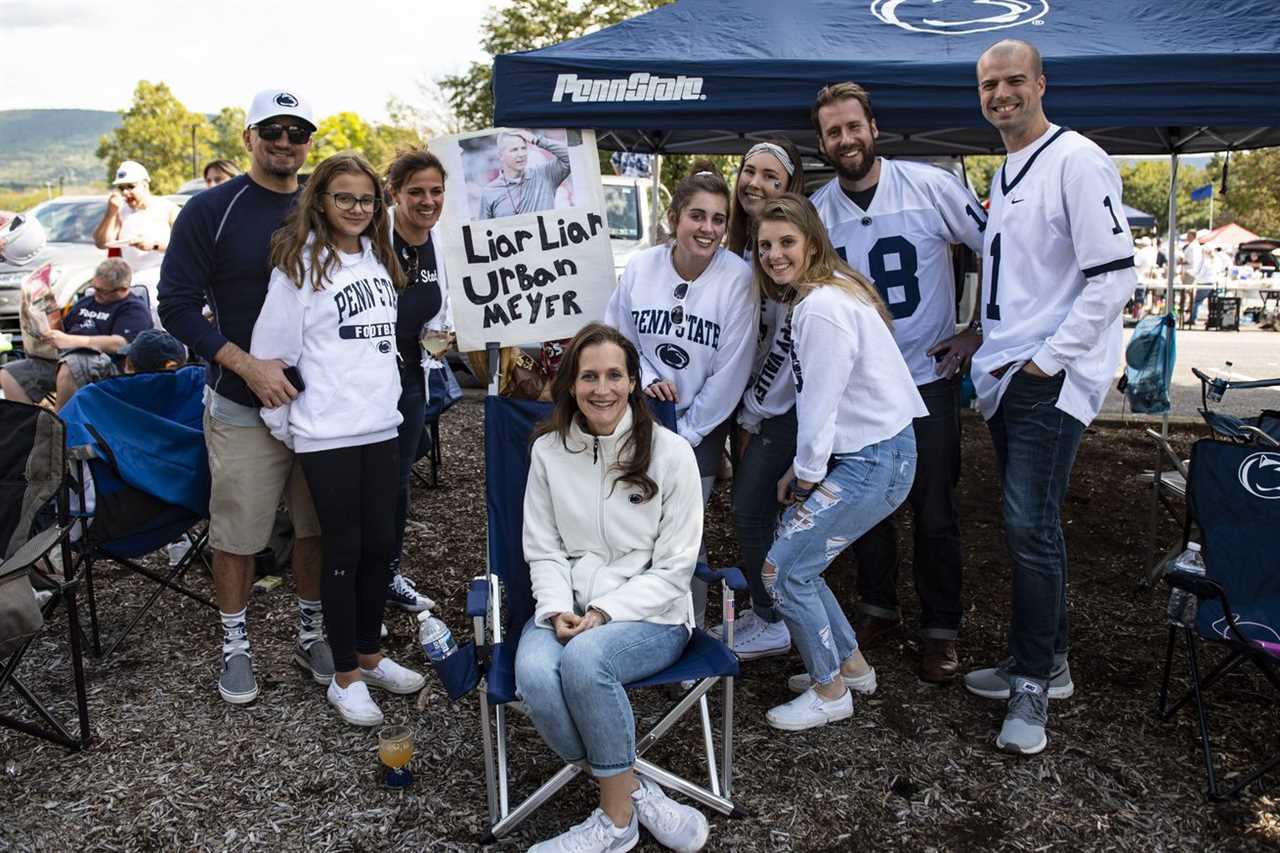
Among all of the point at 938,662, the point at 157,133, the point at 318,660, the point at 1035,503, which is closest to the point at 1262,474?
the point at 1035,503

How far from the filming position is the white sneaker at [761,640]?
363 centimetres

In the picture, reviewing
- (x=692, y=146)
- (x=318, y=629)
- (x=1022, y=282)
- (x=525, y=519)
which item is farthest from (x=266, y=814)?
(x=692, y=146)

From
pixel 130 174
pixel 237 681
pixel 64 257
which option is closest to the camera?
pixel 237 681

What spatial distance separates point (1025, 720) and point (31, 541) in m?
3.14

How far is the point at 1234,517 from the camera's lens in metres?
3.16

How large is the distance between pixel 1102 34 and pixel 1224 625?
223 cm

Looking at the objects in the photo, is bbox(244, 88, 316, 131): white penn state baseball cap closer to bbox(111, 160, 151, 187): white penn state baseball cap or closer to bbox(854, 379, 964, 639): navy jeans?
bbox(854, 379, 964, 639): navy jeans

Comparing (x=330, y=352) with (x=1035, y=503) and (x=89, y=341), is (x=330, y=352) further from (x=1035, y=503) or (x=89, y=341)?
(x=89, y=341)

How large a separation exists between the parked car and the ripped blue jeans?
6.09 m

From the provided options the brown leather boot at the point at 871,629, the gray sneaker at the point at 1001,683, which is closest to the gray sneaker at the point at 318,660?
the brown leather boot at the point at 871,629

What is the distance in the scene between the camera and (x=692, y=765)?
2961 millimetres

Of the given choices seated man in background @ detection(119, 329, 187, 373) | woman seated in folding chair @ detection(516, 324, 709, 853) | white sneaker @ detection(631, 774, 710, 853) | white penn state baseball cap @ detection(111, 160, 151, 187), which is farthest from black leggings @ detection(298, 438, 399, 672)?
white penn state baseball cap @ detection(111, 160, 151, 187)

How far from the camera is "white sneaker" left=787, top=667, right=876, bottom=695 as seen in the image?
3.30 m

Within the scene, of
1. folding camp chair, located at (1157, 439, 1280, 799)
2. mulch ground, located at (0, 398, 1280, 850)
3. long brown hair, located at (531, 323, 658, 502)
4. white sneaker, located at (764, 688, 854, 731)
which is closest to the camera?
mulch ground, located at (0, 398, 1280, 850)
